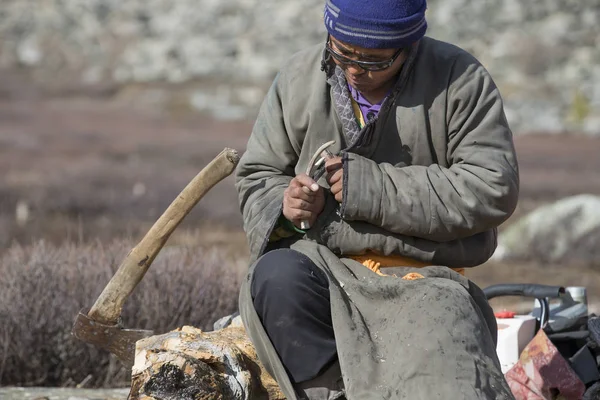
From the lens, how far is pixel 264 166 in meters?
3.49

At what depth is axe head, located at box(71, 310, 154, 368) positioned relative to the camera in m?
3.61

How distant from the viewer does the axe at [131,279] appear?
3.61 metres

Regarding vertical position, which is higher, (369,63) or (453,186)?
(369,63)

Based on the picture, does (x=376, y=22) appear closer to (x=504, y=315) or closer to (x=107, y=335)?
(x=107, y=335)

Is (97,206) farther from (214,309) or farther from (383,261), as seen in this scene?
(383,261)

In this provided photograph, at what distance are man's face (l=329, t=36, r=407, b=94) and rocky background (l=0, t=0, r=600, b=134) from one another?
97.8 ft

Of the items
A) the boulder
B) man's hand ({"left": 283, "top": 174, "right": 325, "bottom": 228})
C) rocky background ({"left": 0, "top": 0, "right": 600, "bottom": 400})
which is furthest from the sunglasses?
the boulder

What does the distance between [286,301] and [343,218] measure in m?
0.33

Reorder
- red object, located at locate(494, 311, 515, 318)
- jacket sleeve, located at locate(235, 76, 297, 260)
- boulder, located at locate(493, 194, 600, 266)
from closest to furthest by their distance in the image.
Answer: jacket sleeve, located at locate(235, 76, 297, 260) < red object, located at locate(494, 311, 515, 318) < boulder, located at locate(493, 194, 600, 266)

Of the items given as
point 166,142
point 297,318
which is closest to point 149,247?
point 297,318

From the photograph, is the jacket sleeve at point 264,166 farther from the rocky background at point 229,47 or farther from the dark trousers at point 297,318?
the rocky background at point 229,47

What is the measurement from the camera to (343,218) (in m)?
3.27

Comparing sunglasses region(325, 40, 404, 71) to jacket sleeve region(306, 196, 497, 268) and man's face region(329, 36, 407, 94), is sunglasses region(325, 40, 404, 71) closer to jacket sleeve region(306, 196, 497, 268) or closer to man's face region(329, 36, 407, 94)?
man's face region(329, 36, 407, 94)

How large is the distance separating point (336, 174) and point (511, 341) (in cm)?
117
